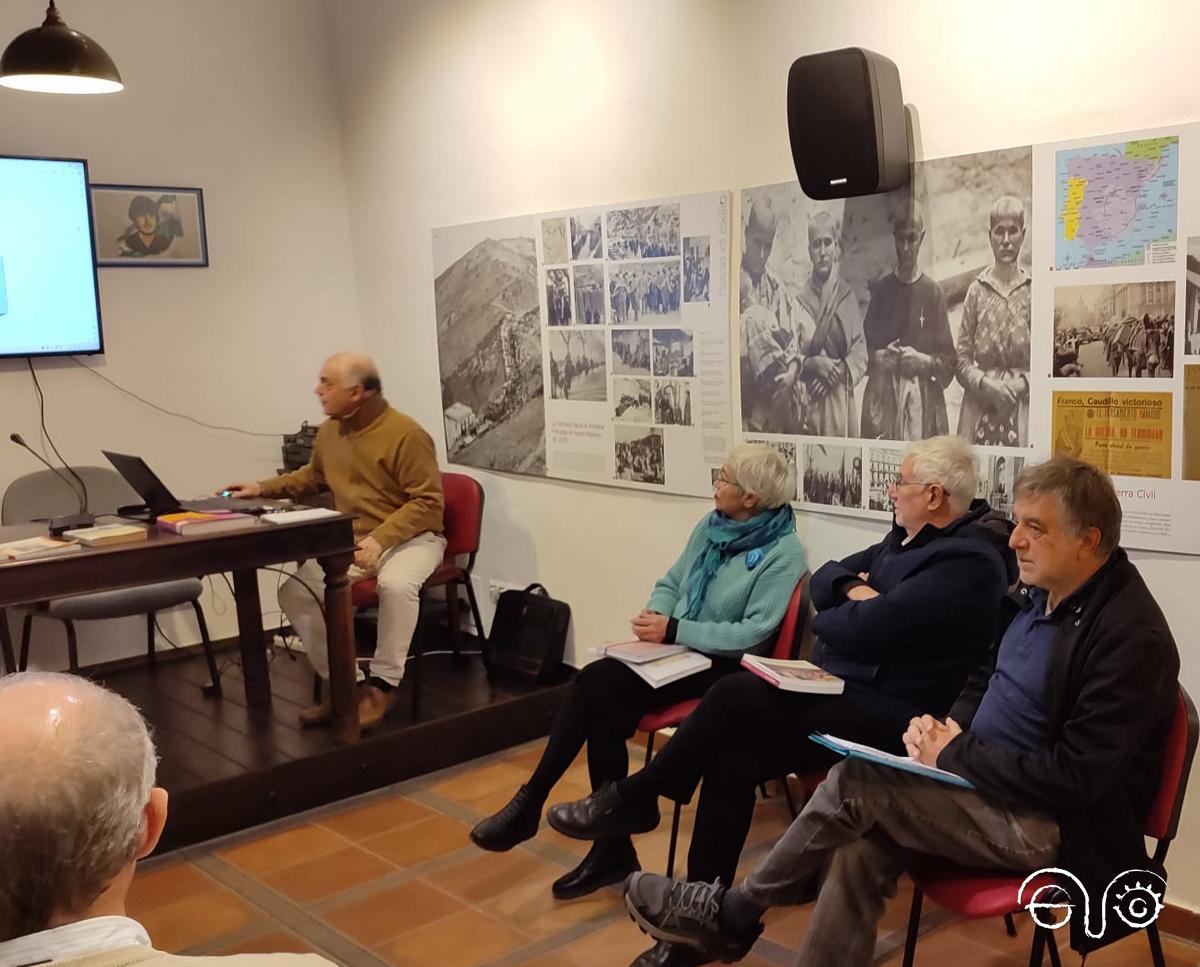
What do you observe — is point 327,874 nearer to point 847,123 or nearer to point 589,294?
point 589,294

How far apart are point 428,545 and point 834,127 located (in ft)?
6.72

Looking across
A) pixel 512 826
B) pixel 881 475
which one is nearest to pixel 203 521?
pixel 512 826

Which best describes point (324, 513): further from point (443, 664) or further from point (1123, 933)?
point (1123, 933)

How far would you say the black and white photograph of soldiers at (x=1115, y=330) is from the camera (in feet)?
8.70

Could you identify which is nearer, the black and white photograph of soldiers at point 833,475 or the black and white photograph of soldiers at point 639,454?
the black and white photograph of soldiers at point 833,475

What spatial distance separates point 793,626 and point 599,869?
79cm

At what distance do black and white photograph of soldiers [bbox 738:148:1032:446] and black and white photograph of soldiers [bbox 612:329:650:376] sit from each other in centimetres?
45

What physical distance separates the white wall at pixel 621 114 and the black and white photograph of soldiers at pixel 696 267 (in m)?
0.17

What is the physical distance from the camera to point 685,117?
3736 millimetres

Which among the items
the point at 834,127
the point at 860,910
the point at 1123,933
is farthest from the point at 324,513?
the point at 1123,933

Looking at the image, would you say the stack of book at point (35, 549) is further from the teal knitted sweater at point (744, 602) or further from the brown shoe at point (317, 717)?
the teal knitted sweater at point (744, 602)

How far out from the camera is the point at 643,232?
12.8 feet

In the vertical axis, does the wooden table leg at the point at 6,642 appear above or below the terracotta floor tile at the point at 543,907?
above

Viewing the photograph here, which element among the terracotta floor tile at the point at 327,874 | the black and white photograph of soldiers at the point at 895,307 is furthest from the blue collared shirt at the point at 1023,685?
the terracotta floor tile at the point at 327,874
